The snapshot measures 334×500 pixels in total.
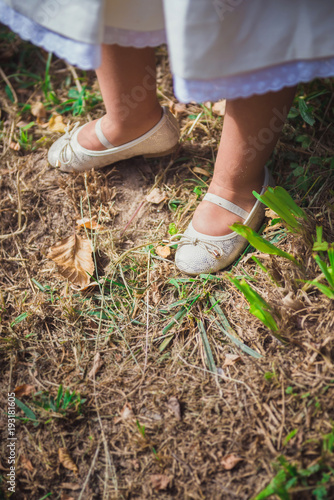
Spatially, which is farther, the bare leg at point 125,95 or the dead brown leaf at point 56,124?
the dead brown leaf at point 56,124

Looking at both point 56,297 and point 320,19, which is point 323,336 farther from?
point 56,297

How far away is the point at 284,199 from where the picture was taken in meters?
1.04

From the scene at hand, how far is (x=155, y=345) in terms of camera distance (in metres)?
1.17

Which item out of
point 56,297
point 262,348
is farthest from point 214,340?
point 56,297

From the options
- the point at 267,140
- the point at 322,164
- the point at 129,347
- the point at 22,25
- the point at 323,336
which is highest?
the point at 22,25

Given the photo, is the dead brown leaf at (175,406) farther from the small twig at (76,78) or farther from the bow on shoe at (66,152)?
the small twig at (76,78)

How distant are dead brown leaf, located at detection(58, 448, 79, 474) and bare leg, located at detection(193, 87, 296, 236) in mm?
772

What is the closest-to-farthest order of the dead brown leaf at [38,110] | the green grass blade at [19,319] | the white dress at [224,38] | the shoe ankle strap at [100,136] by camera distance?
1. the white dress at [224,38]
2. the green grass blade at [19,319]
3. the shoe ankle strap at [100,136]
4. the dead brown leaf at [38,110]

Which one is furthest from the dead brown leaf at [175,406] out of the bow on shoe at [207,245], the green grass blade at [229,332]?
the bow on shoe at [207,245]

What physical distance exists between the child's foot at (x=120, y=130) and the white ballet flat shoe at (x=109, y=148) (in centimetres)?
1

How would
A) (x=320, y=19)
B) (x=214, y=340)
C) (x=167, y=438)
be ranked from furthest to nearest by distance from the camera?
(x=214, y=340) → (x=167, y=438) → (x=320, y=19)

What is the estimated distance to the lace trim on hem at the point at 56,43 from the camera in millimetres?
814

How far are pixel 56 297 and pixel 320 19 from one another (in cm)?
108

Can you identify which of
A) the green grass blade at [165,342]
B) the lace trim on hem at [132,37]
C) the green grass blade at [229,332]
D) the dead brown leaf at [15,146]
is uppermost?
the lace trim on hem at [132,37]
